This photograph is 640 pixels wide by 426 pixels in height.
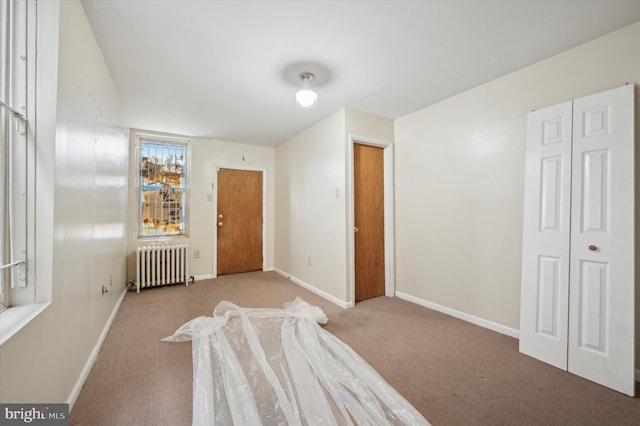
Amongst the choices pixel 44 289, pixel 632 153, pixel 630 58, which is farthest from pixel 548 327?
pixel 44 289

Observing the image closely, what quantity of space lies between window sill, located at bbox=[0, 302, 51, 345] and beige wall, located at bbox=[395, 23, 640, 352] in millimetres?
3203

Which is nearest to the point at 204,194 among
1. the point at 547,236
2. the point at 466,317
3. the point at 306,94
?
the point at 306,94

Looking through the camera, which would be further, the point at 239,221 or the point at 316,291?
the point at 239,221

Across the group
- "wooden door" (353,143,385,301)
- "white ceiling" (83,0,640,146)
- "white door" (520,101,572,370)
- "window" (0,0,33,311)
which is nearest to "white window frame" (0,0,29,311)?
"window" (0,0,33,311)

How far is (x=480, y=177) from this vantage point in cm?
256

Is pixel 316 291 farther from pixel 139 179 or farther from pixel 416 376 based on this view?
pixel 139 179

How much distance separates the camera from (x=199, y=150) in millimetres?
4328

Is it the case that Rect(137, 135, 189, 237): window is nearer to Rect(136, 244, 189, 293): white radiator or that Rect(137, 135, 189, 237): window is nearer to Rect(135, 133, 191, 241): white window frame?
Rect(135, 133, 191, 241): white window frame

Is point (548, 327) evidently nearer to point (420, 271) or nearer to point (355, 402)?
point (420, 271)

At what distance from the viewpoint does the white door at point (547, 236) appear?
6.26ft

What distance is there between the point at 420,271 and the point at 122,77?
3.82 m

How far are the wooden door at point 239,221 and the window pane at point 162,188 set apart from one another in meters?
0.61

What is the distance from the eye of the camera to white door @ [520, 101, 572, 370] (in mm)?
1907

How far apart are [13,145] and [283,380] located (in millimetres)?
1864
